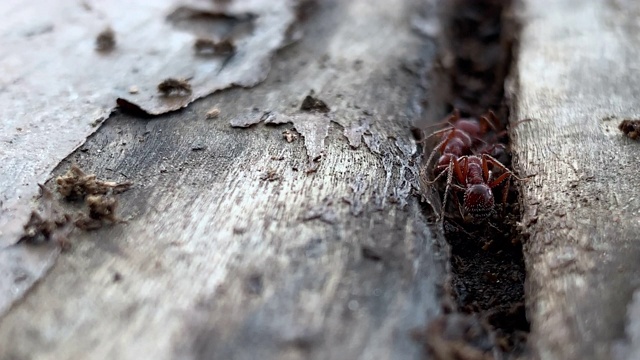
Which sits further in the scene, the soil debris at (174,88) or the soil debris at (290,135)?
the soil debris at (174,88)

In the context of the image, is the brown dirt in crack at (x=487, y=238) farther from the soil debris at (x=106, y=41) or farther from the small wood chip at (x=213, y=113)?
the soil debris at (x=106, y=41)

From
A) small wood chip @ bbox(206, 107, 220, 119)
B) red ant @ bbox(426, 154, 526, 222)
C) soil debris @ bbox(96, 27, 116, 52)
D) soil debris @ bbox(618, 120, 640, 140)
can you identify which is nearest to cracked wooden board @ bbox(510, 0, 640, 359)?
soil debris @ bbox(618, 120, 640, 140)

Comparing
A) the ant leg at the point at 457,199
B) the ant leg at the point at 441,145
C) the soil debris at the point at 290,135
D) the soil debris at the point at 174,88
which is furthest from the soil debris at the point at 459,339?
the soil debris at the point at 174,88

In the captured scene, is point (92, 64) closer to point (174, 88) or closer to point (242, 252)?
point (174, 88)

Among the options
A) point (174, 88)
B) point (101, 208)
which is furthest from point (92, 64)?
point (101, 208)

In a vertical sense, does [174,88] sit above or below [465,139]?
above
